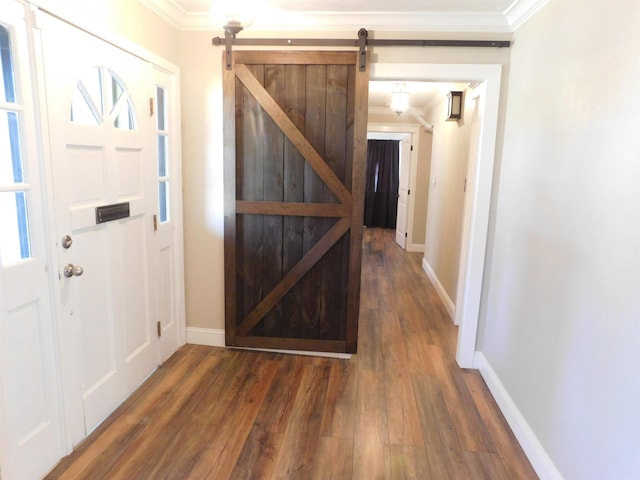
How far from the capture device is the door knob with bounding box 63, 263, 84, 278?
1.89 meters

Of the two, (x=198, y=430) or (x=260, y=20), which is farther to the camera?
(x=260, y=20)

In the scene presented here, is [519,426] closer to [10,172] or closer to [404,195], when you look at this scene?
[10,172]

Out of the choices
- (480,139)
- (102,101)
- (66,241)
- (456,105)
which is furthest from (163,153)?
(456,105)

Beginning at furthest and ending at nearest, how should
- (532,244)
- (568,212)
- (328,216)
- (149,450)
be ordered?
(328,216)
(532,244)
(149,450)
(568,212)

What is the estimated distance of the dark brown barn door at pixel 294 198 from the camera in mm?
2756

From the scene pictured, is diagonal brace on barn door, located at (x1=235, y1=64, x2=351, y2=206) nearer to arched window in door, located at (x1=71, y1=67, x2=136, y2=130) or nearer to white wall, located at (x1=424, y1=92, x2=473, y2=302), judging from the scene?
arched window in door, located at (x1=71, y1=67, x2=136, y2=130)

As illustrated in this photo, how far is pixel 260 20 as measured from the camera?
2738 millimetres

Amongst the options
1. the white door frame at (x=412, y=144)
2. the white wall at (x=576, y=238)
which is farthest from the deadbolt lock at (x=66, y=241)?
the white door frame at (x=412, y=144)

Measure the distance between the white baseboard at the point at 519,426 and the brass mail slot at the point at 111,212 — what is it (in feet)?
8.07

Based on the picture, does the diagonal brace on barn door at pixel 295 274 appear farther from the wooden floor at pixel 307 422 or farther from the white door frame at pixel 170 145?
the white door frame at pixel 170 145

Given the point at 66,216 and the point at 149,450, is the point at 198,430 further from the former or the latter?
the point at 66,216

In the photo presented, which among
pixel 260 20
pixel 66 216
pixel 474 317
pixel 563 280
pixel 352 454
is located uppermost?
pixel 260 20

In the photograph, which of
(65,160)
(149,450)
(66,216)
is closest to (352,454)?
(149,450)

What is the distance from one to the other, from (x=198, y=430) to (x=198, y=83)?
2.25 m
